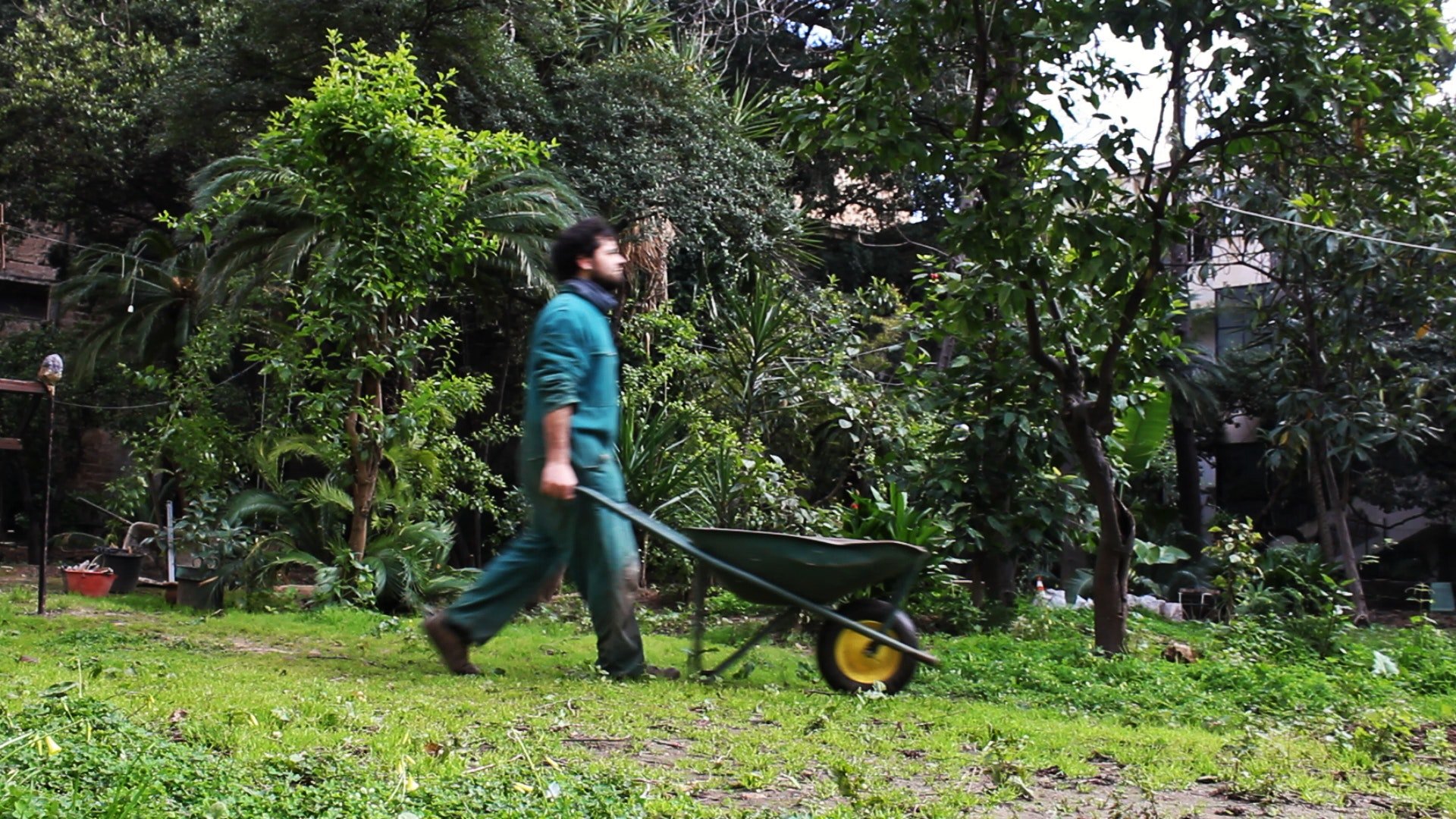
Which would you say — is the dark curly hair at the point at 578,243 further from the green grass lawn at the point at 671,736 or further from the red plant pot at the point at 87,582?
the red plant pot at the point at 87,582

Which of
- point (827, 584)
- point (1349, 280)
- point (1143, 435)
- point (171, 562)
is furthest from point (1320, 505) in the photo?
point (171, 562)

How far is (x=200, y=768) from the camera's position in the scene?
9.69 ft

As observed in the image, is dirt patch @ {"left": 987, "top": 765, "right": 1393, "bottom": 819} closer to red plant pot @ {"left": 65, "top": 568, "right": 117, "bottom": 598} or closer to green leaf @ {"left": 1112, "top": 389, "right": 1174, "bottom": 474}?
green leaf @ {"left": 1112, "top": 389, "right": 1174, "bottom": 474}

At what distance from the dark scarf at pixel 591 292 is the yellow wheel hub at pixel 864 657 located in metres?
1.73

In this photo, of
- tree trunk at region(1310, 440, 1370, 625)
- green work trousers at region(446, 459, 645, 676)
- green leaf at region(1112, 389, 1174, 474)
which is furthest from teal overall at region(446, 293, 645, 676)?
tree trunk at region(1310, 440, 1370, 625)

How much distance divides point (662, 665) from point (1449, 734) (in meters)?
3.71

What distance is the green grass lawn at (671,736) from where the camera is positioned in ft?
9.73

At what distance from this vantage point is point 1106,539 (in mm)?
7289

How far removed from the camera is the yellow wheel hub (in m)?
5.42

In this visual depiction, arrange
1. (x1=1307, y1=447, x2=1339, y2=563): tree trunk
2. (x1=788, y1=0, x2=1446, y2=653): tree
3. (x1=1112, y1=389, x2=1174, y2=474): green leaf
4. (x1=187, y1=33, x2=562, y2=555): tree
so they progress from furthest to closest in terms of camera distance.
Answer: (x1=1307, y1=447, x2=1339, y2=563): tree trunk < (x1=1112, y1=389, x2=1174, y2=474): green leaf < (x1=187, y1=33, x2=562, y2=555): tree < (x1=788, y1=0, x2=1446, y2=653): tree

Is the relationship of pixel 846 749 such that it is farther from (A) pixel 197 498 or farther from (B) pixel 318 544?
(A) pixel 197 498

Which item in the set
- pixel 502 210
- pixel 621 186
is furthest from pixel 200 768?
pixel 621 186

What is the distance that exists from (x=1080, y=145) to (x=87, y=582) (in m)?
8.88

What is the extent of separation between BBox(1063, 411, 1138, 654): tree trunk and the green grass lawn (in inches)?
13.4
